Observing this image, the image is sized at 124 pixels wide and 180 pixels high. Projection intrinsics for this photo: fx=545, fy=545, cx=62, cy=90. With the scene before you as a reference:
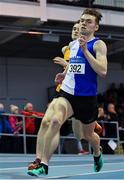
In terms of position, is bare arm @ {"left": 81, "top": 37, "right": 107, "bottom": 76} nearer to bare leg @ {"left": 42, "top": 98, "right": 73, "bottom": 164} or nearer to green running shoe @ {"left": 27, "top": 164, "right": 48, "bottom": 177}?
bare leg @ {"left": 42, "top": 98, "right": 73, "bottom": 164}

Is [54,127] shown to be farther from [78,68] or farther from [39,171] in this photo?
[78,68]

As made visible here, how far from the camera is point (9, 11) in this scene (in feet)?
49.2

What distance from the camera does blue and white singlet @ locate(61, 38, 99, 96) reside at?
615 cm

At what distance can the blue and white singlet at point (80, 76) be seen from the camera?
615 cm

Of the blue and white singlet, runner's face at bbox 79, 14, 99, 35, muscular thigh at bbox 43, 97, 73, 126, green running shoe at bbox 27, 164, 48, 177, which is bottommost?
green running shoe at bbox 27, 164, 48, 177

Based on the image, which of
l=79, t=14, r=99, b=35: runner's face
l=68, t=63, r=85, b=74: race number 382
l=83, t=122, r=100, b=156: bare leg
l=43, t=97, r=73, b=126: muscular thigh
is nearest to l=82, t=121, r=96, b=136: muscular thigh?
l=83, t=122, r=100, b=156: bare leg

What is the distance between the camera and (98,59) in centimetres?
601

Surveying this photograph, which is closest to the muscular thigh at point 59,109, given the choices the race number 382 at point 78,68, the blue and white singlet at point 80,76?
the blue and white singlet at point 80,76

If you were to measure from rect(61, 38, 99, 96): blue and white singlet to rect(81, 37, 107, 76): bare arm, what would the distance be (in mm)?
93

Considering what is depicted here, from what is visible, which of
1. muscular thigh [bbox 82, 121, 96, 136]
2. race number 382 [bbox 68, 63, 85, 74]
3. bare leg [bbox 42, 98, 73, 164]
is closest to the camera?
bare leg [bbox 42, 98, 73, 164]

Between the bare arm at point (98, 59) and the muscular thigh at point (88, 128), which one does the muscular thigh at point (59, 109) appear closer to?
the muscular thigh at point (88, 128)

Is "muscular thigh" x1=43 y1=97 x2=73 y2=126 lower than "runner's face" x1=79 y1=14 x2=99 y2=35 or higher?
lower

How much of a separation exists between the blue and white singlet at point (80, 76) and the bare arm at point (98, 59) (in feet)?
0.30

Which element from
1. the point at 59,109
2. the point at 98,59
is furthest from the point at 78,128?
the point at 98,59
